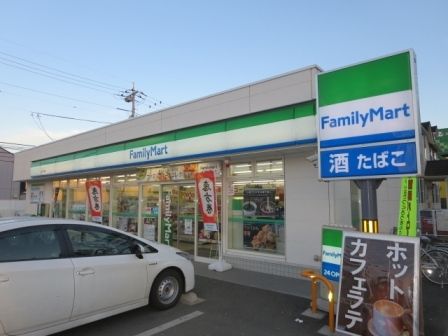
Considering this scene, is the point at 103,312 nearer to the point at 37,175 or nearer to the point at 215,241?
the point at 215,241

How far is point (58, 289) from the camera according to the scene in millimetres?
4219

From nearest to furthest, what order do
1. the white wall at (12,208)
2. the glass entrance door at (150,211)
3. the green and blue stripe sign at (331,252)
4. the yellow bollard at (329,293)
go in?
the yellow bollard at (329,293), the green and blue stripe sign at (331,252), the glass entrance door at (150,211), the white wall at (12,208)

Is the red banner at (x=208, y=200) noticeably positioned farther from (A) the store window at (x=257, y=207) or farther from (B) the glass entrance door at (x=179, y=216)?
(B) the glass entrance door at (x=179, y=216)

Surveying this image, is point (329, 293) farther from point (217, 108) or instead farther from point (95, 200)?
point (95, 200)

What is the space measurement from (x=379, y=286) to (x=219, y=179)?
18.6 feet

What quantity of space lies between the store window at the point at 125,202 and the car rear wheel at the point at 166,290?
21.9ft

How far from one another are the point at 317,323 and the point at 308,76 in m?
4.77

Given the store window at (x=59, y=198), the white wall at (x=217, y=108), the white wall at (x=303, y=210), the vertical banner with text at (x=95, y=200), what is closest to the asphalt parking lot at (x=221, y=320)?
the white wall at (x=303, y=210)

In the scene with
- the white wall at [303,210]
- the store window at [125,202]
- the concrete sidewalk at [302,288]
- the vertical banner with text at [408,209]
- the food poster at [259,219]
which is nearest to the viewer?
the concrete sidewalk at [302,288]

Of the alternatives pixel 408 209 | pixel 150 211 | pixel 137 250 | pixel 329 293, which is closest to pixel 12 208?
pixel 150 211

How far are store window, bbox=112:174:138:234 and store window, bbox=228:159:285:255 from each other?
Answer: 452cm

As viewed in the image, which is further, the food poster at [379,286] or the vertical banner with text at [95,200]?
the vertical banner with text at [95,200]

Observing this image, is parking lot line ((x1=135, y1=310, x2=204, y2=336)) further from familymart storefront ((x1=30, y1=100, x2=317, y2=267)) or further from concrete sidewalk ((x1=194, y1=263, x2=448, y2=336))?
familymart storefront ((x1=30, y1=100, x2=317, y2=267))

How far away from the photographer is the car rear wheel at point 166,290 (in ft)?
17.9
